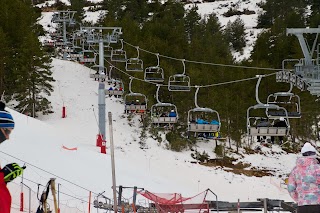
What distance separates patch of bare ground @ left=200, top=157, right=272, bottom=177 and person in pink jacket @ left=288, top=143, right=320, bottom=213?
96.5 ft

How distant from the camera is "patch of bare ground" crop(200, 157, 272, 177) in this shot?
115 ft

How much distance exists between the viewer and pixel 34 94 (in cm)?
3684

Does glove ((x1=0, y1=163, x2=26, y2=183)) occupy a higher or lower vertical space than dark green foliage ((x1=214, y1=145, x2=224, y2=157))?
higher

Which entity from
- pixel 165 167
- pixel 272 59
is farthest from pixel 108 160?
pixel 272 59

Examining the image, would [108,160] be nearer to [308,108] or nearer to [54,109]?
[54,109]

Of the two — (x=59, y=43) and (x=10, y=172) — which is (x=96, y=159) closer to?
(x=10, y=172)

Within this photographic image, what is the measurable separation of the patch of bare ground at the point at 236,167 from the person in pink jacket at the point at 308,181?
2940cm

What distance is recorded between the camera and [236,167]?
36219 mm

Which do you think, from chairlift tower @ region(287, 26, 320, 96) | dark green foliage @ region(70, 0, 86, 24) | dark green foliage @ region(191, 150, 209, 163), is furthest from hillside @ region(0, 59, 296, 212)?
dark green foliage @ region(70, 0, 86, 24)

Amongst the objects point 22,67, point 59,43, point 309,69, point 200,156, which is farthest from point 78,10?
point 309,69

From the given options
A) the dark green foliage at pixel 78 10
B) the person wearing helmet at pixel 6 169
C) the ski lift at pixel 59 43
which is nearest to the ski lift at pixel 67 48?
the ski lift at pixel 59 43

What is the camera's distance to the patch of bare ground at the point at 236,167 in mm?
35094

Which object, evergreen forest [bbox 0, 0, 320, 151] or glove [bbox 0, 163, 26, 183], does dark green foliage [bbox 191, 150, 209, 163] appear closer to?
evergreen forest [bbox 0, 0, 320, 151]

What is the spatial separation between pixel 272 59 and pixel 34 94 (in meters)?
23.6
